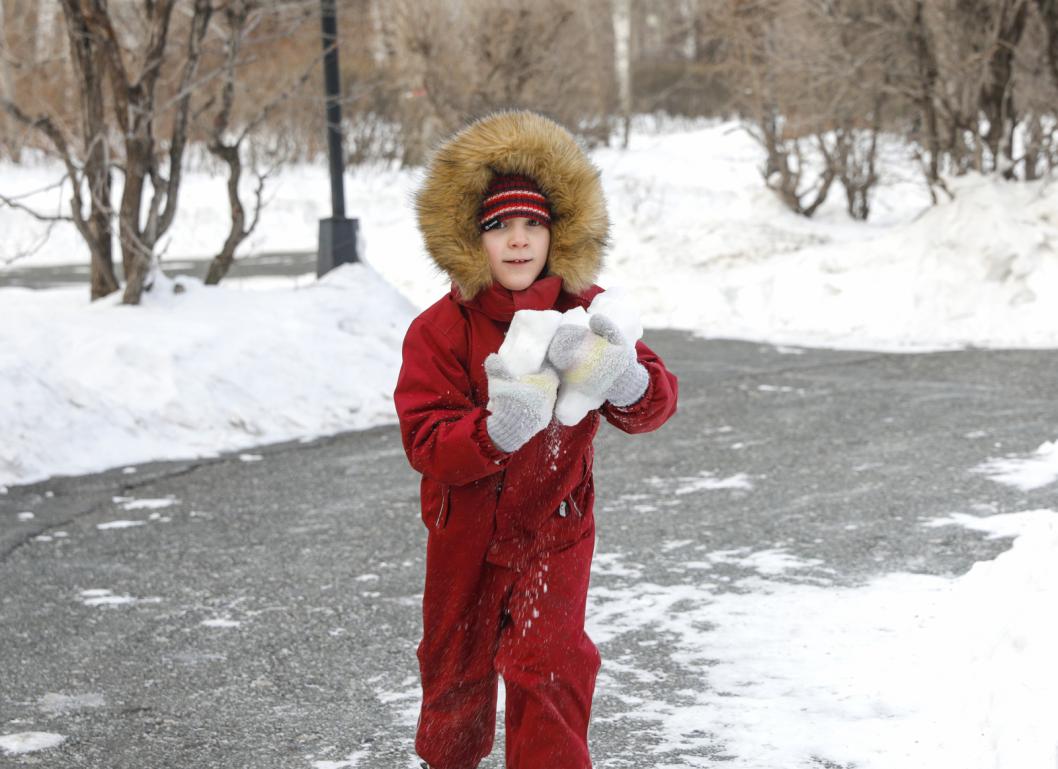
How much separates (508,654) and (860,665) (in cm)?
173

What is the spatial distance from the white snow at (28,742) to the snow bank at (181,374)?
11.2 ft

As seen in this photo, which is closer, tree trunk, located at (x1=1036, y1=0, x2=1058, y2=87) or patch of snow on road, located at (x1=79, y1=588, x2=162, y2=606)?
patch of snow on road, located at (x1=79, y1=588, x2=162, y2=606)

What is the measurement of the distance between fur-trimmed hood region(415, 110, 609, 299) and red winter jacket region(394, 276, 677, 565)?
8 centimetres

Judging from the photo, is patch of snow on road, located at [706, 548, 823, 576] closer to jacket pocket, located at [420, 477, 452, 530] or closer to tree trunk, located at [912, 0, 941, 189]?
jacket pocket, located at [420, 477, 452, 530]

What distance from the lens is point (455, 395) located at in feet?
9.48

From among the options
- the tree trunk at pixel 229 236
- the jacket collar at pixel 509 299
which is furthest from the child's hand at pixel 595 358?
the tree trunk at pixel 229 236

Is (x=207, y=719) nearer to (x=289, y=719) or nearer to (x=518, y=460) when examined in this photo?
(x=289, y=719)

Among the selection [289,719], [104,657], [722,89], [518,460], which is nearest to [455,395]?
[518,460]

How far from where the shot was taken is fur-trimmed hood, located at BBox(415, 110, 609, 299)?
10.0 ft

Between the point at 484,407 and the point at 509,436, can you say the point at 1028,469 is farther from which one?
the point at 509,436

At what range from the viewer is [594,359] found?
276 cm

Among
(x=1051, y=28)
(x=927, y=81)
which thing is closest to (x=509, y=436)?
(x=927, y=81)

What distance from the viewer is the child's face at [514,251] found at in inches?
119

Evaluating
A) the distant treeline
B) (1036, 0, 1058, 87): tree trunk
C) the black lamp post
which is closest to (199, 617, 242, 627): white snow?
the distant treeline
